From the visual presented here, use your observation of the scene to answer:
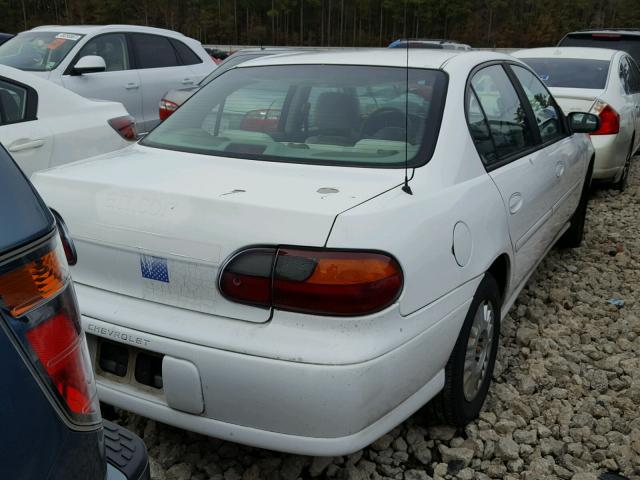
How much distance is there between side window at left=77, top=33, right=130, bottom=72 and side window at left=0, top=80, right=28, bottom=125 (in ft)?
11.4

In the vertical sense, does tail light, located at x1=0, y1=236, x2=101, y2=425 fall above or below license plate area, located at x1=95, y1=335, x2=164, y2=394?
above

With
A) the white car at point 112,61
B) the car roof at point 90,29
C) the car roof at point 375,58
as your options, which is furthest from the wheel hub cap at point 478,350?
the car roof at point 90,29

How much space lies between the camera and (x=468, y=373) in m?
2.61

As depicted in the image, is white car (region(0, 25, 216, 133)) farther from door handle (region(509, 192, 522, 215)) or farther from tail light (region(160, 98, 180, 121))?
door handle (region(509, 192, 522, 215))

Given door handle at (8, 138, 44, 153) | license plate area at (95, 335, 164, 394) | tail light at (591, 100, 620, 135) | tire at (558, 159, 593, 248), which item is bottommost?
tire at (558, 159, 593, 248)

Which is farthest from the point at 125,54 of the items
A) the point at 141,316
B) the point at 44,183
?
the point at 141,316

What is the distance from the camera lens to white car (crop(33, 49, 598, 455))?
192 cm

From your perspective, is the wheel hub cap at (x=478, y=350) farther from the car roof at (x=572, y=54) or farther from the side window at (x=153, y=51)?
the side window at (x=153, y=51)

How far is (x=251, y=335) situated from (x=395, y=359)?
1.45 ft

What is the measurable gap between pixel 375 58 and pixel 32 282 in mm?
2335

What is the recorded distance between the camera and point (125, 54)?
796 cm

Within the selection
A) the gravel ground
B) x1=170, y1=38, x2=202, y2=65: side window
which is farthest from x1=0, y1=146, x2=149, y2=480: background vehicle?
x1=170, y1=38, x2=202, y2=65: side window

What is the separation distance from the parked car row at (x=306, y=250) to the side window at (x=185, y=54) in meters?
6.00

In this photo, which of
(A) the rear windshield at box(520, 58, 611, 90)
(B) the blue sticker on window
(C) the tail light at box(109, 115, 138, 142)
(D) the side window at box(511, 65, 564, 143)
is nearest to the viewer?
(B) the blue sticker on window
